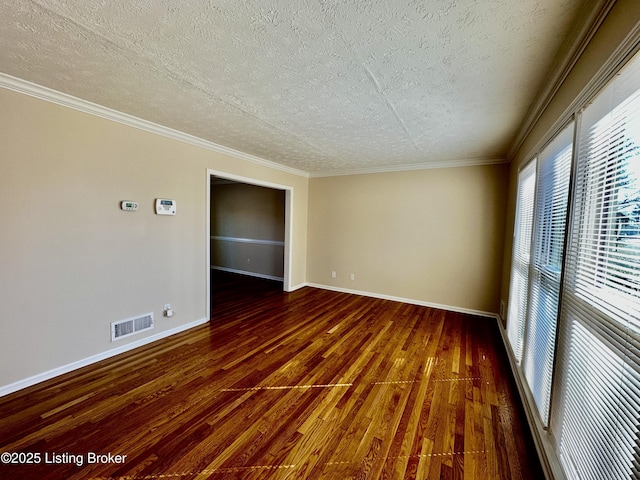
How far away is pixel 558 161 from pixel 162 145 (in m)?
3.72

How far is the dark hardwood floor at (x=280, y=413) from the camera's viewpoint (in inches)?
60.1

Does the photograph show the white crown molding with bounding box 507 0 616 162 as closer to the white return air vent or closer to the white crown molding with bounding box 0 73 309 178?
the white crown molding with bounding box 0 73 309 178

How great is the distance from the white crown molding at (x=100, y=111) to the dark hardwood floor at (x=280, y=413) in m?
2.41

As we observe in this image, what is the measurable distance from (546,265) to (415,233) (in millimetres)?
2670

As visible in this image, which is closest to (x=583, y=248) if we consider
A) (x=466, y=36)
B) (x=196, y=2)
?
(x=466, y=36)

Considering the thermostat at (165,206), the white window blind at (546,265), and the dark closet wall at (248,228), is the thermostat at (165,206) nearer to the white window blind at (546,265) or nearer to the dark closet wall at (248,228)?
the dark closet wall at (248,228)

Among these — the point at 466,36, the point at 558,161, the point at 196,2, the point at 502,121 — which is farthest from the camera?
the point at 502,121

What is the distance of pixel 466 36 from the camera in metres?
1.40

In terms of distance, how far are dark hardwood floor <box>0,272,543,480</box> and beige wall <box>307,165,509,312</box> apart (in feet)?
3.92

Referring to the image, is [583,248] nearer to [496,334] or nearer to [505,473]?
[505,473]

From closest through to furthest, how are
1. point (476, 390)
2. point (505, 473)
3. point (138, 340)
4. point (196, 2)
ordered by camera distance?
point (196, 2)
point (505, 473)
point (476, 390)
point (138, 340)

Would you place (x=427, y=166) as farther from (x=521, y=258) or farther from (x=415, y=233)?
(x=521, y=258)

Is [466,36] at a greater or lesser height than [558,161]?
greater

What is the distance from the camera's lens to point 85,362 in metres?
2.50
